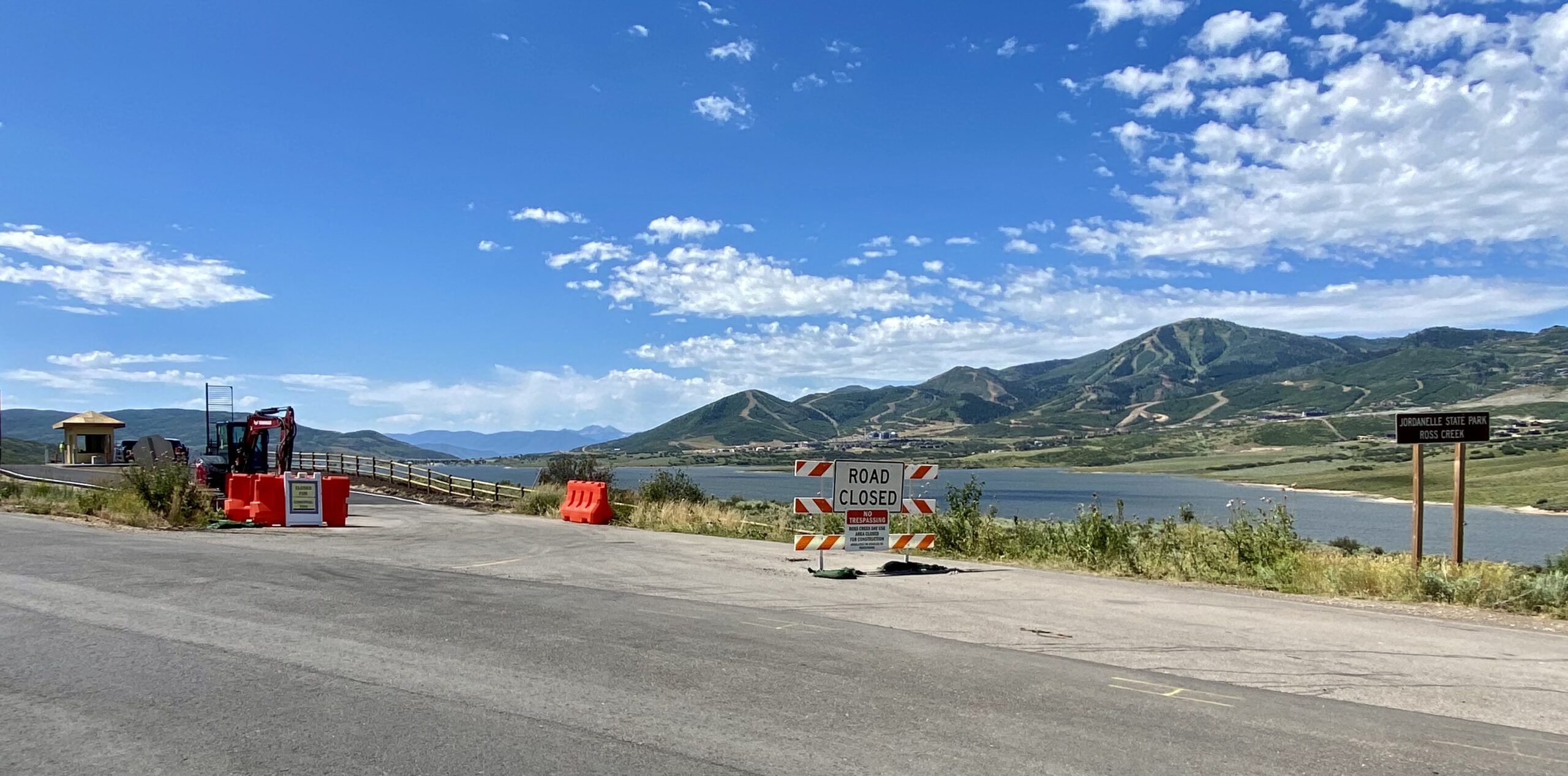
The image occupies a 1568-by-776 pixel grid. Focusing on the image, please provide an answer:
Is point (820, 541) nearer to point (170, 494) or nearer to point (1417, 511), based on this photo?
point (1417, 511)

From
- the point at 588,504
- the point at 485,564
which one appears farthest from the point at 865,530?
the point at 588,504

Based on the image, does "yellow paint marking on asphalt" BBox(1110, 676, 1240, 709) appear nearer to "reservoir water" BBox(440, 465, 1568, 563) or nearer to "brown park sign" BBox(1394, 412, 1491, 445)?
"reservoir water" BBox(440, 465, 1568, 563)

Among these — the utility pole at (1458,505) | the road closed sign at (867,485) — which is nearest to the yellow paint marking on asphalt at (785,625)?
the road closed sign at (867,485)

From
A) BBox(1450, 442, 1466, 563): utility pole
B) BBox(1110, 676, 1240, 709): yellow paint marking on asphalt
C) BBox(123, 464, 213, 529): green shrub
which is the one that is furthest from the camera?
BBox(123, 464, 213, 529): green shrub

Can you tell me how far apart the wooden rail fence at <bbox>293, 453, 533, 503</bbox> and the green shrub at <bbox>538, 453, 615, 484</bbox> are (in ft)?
8.69

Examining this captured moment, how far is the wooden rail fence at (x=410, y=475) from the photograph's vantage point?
35438 mm

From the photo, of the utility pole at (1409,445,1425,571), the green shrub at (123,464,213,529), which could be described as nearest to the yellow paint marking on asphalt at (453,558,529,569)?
the green shrub at (123,464,213,529)

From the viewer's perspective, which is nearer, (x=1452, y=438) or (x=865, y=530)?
(x=1452, y=438)

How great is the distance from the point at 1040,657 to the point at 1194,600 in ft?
14.9

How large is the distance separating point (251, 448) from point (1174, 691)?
3459cm

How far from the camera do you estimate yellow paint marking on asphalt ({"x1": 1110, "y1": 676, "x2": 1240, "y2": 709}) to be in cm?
693

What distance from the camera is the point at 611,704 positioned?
659 centimetres

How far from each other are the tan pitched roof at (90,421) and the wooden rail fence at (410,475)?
1647 centimetres

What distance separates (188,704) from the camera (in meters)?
6.44
